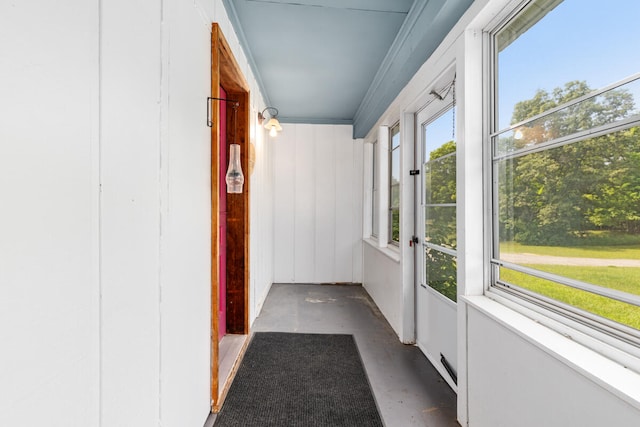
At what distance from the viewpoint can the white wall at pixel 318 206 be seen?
479cm

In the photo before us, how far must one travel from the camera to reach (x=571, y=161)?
1151 mm

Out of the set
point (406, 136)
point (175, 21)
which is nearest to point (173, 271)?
point (175, 21)

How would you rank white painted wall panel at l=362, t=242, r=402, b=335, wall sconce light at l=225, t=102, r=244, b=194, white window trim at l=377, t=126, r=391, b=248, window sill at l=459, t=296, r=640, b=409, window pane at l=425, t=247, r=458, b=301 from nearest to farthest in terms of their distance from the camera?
1. window sill at l=459, t=296, r=640, b=409
2. window pane at l=425, t=247, r=458, b=301
3. wall sconce light at l=225, t=102, r=244, b=194
4. white painted wall panel at l=362, t=242, r=402, b=335
5. white window trim at l=377, t=126, r=391, b=248

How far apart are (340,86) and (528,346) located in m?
3.22

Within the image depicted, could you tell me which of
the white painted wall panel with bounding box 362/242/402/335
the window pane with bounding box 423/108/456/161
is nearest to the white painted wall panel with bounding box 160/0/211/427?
the window pane with bounding box 423/108/456/161

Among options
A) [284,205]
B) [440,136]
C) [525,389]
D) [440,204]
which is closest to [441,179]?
[440,204]

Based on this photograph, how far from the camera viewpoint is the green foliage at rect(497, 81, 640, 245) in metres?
0.97

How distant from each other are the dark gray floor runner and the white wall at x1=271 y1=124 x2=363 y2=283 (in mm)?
2033

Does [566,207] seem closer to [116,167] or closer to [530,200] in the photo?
[530,200]

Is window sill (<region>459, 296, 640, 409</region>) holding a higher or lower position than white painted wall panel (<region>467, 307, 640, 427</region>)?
higher

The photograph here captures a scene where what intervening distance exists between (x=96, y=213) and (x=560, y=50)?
68.9 inches

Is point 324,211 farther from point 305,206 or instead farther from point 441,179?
point 441,179

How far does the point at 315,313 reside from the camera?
11.6 ft

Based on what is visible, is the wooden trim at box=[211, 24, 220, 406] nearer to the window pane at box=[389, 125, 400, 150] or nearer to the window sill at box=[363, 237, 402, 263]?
the window sill at box=[363, 237, 402, 263]
